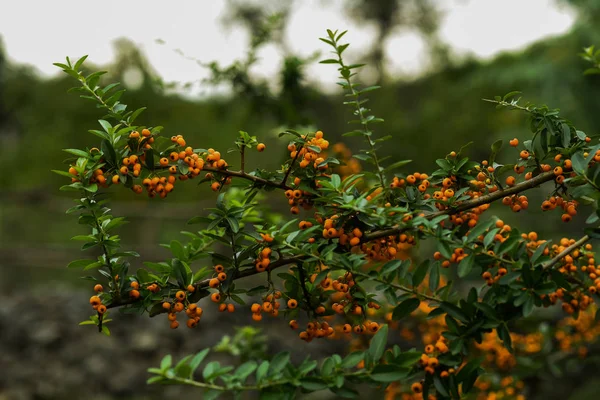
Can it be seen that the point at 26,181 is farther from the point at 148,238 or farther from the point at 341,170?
the point at 341,170

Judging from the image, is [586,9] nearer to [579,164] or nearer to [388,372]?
[579,164]

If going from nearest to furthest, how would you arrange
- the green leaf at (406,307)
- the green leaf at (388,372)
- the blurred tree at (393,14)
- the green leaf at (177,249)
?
the green leaf at (388,372), the green leaf at (406,307), the green leaf at (177,249), the blurred tree at (393,14)

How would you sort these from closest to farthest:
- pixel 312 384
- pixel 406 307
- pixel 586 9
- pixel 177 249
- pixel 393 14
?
pixel 312 384
pixel 406 307
pixel 177 249
pixel 586 9
pixel 393 14

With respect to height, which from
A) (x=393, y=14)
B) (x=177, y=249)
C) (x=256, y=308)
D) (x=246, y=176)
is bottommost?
(x=256, y=308)

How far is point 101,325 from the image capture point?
1080 millimetres

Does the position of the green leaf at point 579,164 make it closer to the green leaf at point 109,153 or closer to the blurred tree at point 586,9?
the green leaf at point 109,153

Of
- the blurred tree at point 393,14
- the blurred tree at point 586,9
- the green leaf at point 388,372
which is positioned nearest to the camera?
the green leaf at point 388,372

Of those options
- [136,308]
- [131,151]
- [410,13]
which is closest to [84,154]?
[131,151]

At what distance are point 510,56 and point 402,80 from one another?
2.12 m

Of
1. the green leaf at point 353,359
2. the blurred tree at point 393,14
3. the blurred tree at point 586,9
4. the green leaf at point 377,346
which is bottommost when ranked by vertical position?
the green leaf at point 353,359

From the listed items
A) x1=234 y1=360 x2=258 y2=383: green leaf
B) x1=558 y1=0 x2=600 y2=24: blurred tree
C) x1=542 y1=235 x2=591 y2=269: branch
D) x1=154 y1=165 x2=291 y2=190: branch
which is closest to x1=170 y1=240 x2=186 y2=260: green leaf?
x1=154 y1=165 x2=291 y2=190: branch

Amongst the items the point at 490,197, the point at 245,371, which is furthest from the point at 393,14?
the point at 245,371

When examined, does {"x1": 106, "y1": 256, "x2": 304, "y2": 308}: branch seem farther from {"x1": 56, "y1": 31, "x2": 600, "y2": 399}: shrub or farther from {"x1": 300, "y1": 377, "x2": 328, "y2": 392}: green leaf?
{"x1": 300, "y1": 377, "x2": 328, "y2": 392}: green leaf

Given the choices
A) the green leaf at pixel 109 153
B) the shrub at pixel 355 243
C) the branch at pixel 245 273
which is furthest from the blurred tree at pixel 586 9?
the green leaf at pixel 109 153
